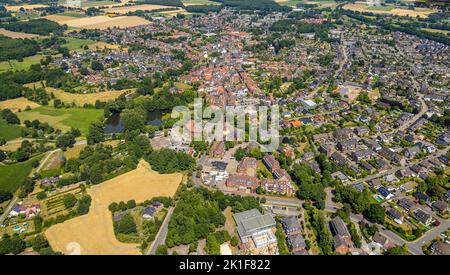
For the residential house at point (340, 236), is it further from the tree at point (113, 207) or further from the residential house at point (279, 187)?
the tree at point (113, 207)

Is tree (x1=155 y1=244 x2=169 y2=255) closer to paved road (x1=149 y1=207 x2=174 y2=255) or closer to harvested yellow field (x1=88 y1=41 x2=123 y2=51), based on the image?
paved road (x1=149 y1=207 x2=174 y2=255)

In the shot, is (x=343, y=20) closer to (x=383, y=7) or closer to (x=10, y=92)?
(x=383, y=7)

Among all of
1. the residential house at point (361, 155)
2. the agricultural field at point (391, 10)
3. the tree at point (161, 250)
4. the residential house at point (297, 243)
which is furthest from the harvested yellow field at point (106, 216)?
the agricultural field at point (391, 10)

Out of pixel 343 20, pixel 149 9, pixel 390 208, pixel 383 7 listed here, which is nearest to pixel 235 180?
pixel 390 208

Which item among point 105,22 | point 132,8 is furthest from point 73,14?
point 132,8

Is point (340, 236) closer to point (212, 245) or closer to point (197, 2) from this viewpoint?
point (212, 245)

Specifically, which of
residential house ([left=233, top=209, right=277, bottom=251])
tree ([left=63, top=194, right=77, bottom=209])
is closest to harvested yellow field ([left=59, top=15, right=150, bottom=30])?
tree ([left=63, top=194, right=77, bottom=209])
